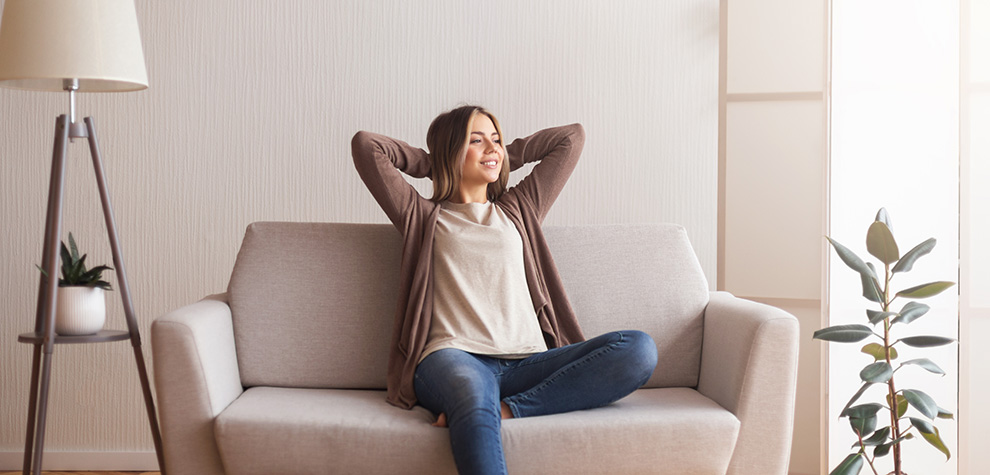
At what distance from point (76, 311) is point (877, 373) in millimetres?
2119

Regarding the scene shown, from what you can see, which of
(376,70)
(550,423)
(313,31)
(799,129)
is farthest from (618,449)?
(313,31)

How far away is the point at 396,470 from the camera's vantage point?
5.63ft

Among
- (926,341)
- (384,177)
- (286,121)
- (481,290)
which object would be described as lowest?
(926,341)

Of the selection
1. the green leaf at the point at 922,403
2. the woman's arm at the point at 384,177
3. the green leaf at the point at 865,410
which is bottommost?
the green leaf at the point at 865,410

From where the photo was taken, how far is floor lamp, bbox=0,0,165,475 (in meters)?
2.09

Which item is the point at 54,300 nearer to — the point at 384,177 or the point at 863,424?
the point at 384,177

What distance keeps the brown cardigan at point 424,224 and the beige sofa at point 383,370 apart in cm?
11

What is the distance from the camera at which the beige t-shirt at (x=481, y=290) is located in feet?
6.54

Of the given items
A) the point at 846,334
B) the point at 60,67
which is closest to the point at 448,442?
the point at 846,334

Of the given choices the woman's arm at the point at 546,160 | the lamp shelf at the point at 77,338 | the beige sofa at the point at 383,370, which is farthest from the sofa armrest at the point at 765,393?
the lamp shelf at the point at 77,338

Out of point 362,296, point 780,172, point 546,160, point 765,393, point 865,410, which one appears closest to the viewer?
point 765,393

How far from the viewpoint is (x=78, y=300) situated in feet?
7.14

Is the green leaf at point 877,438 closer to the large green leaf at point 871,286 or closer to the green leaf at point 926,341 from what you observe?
the green leaf at point 926,341

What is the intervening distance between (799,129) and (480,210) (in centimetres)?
116
